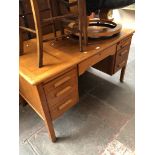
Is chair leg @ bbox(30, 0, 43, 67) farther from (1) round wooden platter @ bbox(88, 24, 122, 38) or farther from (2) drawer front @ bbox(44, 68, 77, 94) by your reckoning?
(1) round wooden platter @ bbox(88, 24, 122, 38)

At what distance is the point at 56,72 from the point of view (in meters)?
0.96

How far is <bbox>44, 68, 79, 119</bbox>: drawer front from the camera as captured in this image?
3.30 feet

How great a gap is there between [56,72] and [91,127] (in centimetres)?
65

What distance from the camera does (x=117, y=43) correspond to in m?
1.37

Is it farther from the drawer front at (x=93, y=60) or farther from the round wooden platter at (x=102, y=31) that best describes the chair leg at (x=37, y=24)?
the round wooden platter at (x=102, y=31)

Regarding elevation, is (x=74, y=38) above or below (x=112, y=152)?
above

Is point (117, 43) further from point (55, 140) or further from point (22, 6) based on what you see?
point (55, 140)

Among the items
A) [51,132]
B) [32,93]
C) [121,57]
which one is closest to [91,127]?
[51,132]

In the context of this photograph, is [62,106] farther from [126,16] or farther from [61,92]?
[126,16]

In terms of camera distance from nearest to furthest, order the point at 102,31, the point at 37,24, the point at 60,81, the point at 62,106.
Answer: the point at 37,24 → the point at 60,81 → the point at 62,106 → the point at 102,31

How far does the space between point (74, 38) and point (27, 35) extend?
423mm
